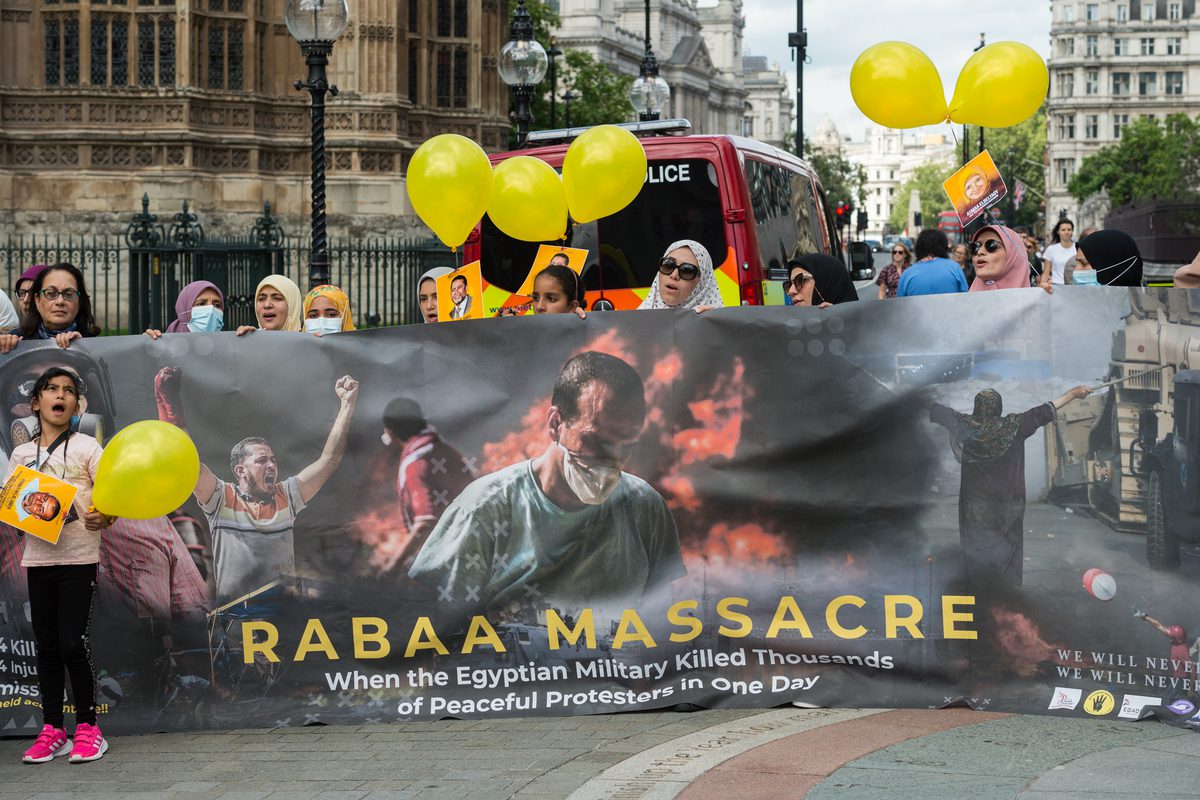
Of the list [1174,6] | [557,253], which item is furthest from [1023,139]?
[557,253]

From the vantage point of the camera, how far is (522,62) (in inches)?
776

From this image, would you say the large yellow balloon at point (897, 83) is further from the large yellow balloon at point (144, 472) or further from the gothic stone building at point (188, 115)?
the gothic stone building at point (188, 115)

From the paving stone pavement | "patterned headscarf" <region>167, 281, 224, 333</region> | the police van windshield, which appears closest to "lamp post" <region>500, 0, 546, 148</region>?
the police van windshield

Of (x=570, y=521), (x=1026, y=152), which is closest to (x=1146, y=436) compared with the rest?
(x=570, y=521)

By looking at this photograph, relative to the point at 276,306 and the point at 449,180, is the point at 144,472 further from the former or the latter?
the point at 449,180

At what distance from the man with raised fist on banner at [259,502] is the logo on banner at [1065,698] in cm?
318

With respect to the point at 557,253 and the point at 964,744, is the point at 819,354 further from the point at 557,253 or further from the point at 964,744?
the point at 557,253

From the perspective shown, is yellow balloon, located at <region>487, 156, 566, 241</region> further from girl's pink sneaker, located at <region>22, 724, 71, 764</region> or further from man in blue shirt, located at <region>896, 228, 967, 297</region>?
girl's pink sneaker, located at <region>22, 724, 71, 764</region>

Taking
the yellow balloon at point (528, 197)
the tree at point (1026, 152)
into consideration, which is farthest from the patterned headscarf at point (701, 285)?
the tree at point (1026, 152)

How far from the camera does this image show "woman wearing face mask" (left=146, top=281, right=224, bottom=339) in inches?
338

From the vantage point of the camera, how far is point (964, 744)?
652 cm

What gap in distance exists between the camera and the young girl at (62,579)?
6.95 m

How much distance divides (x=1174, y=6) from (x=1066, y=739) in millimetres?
147990

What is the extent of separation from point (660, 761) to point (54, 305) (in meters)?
3.39
